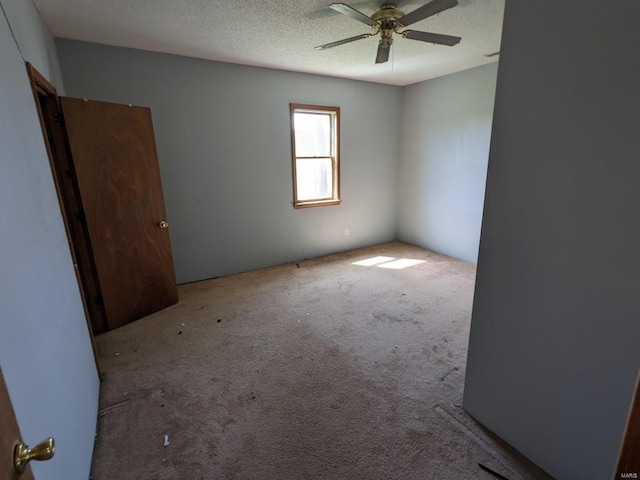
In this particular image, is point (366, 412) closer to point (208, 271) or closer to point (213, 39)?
point (208, 271)

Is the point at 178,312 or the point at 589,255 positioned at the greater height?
the point at 589,255

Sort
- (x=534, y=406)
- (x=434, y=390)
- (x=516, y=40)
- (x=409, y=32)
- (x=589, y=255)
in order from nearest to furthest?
(x=589, y=255), (x=516, y=40), (x=534, y=406), (x=434, y=390), (x=409, y=32)

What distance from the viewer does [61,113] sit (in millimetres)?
2445

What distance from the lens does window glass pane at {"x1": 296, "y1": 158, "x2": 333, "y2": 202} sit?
453cm

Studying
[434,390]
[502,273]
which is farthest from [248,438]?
[502,273]

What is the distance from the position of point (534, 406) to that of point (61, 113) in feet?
12.0

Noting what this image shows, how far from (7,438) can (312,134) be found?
14.4ft

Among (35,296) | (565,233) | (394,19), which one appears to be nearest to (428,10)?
(394,19)

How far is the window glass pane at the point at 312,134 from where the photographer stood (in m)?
4.38

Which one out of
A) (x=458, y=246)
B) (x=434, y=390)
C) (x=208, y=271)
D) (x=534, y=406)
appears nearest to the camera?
(x=534, y=406)

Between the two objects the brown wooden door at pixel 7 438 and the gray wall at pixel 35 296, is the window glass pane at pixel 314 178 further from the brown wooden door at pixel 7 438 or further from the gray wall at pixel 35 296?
the brown wooden door at pixel 7 438

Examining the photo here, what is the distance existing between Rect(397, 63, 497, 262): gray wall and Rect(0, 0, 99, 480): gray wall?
4.32 m

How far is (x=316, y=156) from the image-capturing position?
4.55 m

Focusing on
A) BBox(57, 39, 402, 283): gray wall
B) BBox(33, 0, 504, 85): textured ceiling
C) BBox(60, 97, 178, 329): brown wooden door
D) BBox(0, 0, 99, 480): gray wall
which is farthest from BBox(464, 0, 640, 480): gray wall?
BBox(57, 39, 402, 283): gray wall
